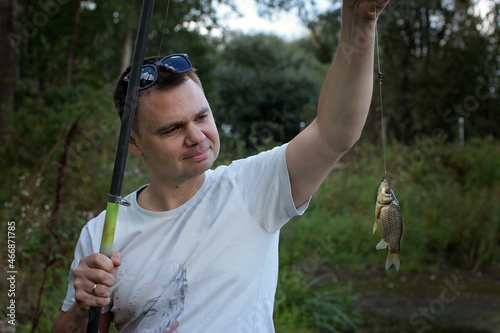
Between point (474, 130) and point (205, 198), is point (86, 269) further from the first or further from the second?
point (474, 130)

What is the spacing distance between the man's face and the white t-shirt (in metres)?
0.12

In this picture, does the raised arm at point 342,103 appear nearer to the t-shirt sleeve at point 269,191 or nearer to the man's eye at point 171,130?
the t-shirt sleeve at point 269,191

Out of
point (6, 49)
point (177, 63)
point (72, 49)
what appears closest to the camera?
point (177, 63)

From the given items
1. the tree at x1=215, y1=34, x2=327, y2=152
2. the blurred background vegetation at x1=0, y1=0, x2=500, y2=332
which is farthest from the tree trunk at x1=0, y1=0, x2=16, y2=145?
the tree at x1=215, y1=34, x2=327, y2=152

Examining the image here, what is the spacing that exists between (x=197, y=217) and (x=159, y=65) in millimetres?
550

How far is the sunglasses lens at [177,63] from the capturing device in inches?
76.4

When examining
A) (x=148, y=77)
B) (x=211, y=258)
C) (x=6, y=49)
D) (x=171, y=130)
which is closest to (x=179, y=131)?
(x=171, y=130)

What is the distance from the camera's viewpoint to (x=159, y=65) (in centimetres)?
192

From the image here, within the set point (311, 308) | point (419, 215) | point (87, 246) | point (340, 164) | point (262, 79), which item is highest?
point (262, 79)

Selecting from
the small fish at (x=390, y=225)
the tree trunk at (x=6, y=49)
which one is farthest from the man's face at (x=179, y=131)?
the tree trunk at (x=6, y=49)

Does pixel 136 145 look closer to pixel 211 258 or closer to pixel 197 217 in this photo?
pixel 197 217

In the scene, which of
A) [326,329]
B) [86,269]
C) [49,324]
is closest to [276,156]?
[86,269]

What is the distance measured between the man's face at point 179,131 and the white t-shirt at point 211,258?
120mm

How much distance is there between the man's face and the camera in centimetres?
187
